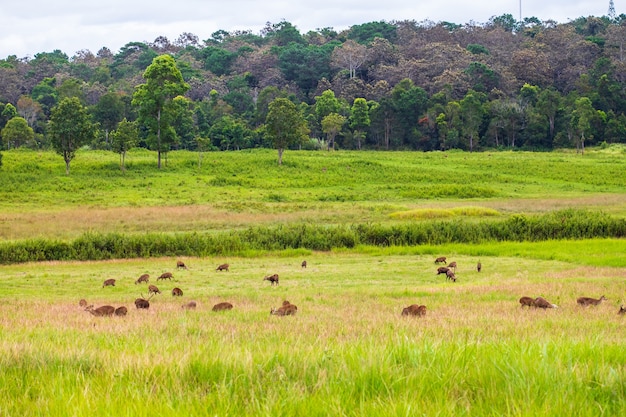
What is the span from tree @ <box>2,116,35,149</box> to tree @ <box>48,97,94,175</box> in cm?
1957

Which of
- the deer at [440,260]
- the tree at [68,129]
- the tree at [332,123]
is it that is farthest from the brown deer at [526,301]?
the tree at [332,123]

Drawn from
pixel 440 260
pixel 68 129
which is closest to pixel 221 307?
pixel 440 260

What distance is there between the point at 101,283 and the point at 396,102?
8874cm

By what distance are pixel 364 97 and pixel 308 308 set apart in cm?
11296

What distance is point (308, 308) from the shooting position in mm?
13133

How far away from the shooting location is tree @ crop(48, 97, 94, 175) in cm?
6488

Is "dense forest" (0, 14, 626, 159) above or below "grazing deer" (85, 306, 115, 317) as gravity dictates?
above

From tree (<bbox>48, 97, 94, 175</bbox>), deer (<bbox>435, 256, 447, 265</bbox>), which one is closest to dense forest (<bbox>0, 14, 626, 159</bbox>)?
tree (<bbox>48, 97, 94, 175</bbox>)

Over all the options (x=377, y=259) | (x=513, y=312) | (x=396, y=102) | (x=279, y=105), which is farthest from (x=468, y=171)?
(x=513, y=312)

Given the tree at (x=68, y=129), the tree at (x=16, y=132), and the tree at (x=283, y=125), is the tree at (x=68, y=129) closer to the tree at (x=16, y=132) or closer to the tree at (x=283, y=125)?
the tree at (x=16, y=132)

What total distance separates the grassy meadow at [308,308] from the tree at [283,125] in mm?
7291

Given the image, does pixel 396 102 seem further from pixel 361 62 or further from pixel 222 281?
pixel 222 281

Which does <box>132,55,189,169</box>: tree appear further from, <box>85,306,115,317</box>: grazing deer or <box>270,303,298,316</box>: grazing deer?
<box>270,303,298,316</box>: grazing deer

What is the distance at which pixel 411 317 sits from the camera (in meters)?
10.8
